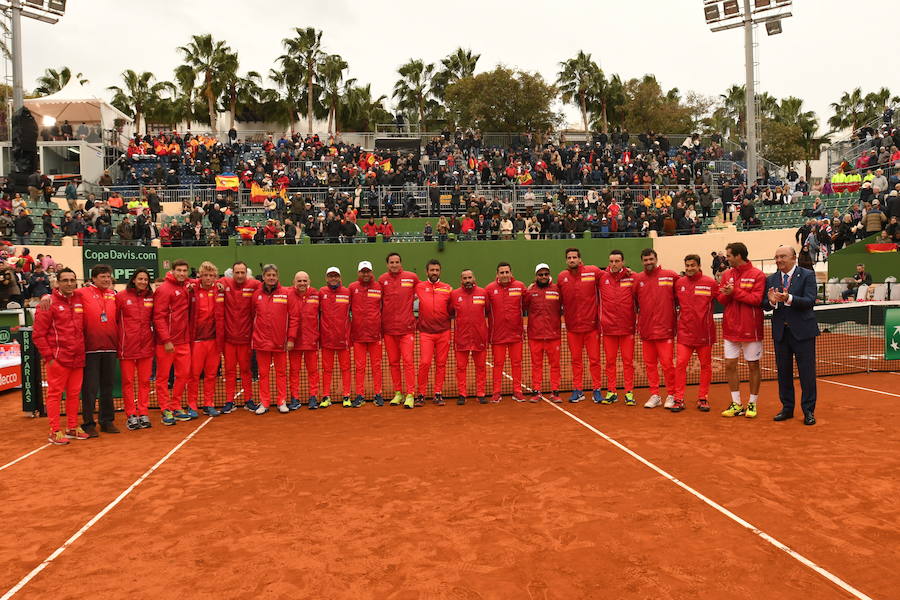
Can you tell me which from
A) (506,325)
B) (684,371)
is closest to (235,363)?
(506,325)

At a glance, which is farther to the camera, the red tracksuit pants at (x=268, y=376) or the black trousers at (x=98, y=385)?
the red tracksuit pants at (x=268, y=376)

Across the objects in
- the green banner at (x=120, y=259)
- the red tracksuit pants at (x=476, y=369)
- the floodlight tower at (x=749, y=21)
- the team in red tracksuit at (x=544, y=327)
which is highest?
the floodlight tower at (x=749, y=21)

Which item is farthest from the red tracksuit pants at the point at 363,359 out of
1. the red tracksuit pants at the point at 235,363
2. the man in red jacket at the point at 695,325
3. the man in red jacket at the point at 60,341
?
the man in red jacket at the point at 695,325

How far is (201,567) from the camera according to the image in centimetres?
464

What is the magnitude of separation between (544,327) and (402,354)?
7.48ft

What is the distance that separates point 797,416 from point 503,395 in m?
4.32

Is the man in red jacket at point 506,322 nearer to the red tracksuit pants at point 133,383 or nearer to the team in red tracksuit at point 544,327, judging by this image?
the team in red tracksuit at point 544,327

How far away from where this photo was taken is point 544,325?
9977 millimetres

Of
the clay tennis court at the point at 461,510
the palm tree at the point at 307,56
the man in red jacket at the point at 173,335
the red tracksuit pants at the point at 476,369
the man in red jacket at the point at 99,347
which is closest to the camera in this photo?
the clay tennis court at the point at 461,510

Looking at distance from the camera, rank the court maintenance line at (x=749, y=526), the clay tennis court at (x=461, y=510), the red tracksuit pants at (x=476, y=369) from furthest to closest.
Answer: the red tracksuit pants at (x=476, y=369)
the clay tennis court at (x=461, y=510)
the court maintenance line at (x=749, y=526)

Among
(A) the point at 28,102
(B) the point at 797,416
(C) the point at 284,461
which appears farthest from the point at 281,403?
(A) the point at 28,102

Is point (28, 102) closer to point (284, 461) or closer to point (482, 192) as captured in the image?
point (482, 192)

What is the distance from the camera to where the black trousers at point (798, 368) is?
27.0 ft

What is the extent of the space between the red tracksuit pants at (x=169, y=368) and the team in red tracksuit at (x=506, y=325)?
453 centimetres
